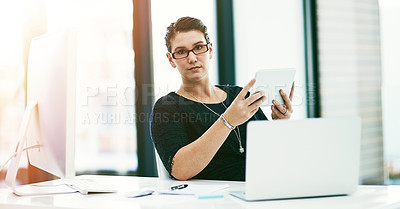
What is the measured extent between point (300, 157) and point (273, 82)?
0.56 m

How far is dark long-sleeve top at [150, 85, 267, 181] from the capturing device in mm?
1944

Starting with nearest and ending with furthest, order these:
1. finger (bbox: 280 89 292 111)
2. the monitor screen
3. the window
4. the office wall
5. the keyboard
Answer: the monitor screen, the keyboard, finger (bbox: 280 89 292 111), the office wall, the window

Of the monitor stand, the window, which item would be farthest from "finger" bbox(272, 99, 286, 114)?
the window

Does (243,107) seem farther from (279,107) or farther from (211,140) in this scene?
(279,107)

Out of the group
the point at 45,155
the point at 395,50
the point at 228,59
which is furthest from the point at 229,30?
the point at 45,155

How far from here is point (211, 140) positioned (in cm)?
176

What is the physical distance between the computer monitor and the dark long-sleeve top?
51 centimetres

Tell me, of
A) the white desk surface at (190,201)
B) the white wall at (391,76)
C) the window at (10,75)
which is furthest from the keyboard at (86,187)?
the white wall at (391,76)

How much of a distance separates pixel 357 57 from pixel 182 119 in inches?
64.7

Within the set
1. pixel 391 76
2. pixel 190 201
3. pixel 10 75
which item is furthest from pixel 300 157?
pixel 10 75

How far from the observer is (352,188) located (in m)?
1.33

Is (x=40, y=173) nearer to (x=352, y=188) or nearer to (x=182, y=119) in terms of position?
(x=182, y=119)

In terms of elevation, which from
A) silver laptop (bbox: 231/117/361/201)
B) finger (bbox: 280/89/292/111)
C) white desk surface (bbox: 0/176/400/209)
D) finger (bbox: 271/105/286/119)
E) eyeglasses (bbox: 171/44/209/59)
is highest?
eyeglasses (bbox: 171/44/209/59)

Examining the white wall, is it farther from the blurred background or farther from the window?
the window
